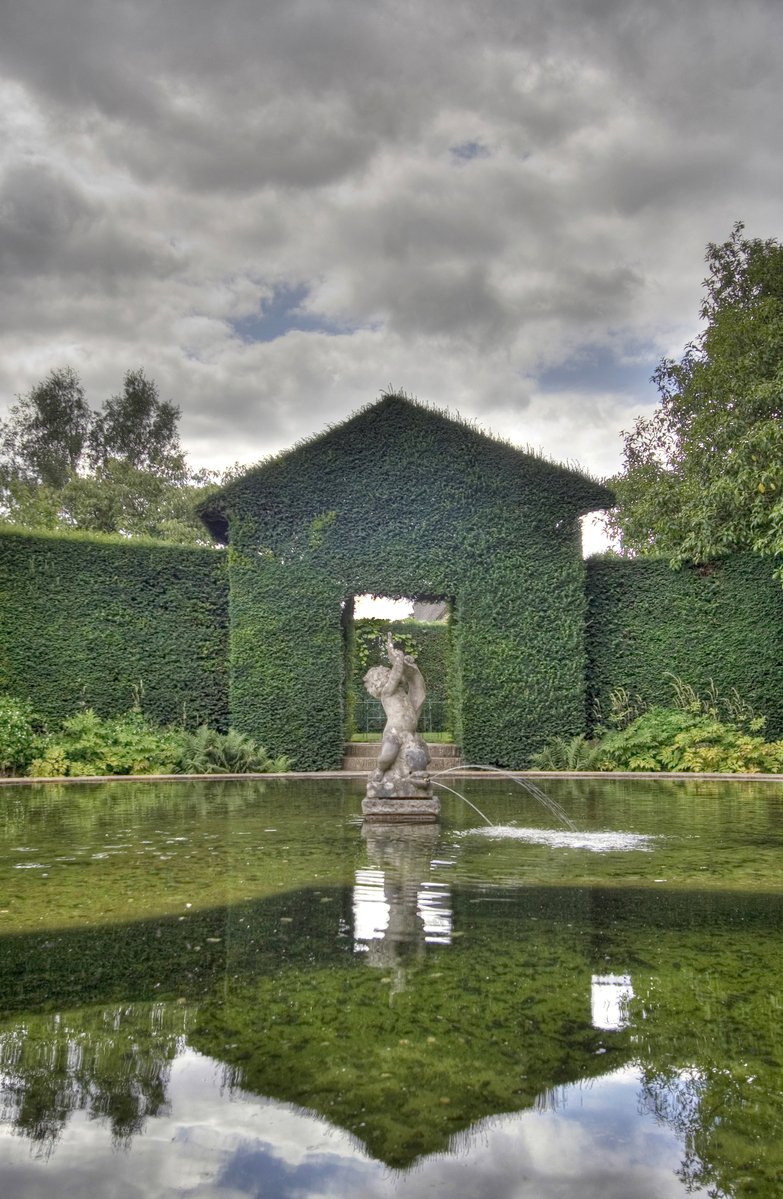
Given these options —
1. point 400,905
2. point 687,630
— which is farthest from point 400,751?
point 687,630

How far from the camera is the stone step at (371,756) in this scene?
14.0 meters

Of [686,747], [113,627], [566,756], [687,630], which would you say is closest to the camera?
[686,747]

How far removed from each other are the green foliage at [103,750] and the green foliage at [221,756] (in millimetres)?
226

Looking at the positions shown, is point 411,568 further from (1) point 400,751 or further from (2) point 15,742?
(2) point 15,742

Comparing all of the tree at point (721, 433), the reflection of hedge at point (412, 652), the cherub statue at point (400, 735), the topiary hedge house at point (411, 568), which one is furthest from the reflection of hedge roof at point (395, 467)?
the cherub statue at point (400, 735)

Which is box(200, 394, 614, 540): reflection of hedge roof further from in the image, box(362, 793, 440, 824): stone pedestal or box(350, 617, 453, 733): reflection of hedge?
box(362, 793, 440, 824): stone pedestal

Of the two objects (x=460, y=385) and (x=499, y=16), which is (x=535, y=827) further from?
(x=460, y=385)

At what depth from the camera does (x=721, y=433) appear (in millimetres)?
17047

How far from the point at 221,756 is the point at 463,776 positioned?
157 inches

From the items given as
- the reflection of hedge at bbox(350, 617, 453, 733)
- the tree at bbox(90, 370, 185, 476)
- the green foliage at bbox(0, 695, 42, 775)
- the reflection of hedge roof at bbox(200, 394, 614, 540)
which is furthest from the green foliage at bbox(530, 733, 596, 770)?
the tree at bbox(90, 370, 185, 476)

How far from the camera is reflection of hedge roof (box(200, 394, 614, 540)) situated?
569 inches

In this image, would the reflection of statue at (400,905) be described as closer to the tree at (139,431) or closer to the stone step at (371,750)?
the stone step at (371,750)

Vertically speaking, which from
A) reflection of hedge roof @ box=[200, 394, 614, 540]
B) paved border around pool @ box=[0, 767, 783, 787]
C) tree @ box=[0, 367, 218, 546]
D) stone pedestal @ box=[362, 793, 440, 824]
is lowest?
paved border around pool @ box=[0, 767, 783, 787]

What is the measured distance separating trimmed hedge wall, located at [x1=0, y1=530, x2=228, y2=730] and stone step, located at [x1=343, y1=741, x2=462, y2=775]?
2.37 meters
